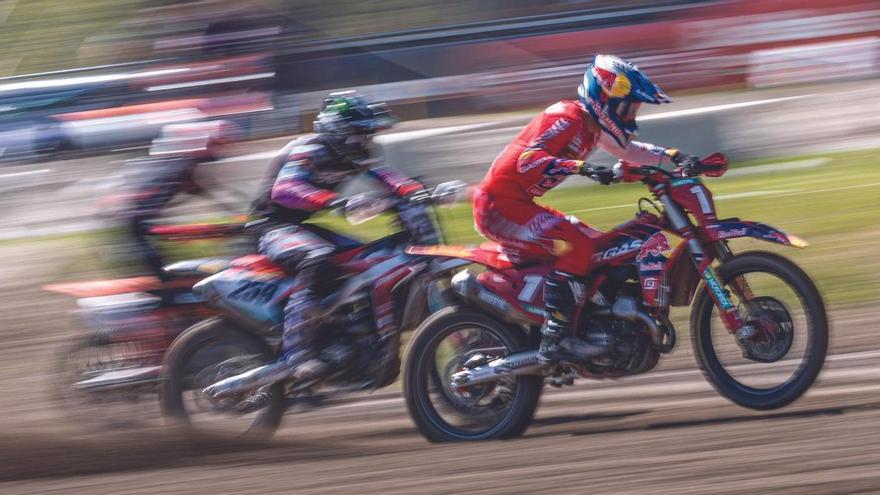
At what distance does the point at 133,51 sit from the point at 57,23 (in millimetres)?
3951

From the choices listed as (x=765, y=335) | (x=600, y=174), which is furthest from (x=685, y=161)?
(x=765, y=335)

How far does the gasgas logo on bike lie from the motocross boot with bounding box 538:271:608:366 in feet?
0.53

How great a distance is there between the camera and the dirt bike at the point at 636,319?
5254 mm

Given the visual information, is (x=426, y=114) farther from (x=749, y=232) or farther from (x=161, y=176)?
(x=749, y=232)

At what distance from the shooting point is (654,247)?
18.0 feet

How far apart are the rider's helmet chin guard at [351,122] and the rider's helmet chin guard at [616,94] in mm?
1244

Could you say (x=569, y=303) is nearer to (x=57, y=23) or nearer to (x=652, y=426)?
(x=652, y=426)

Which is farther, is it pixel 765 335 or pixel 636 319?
pixel 636 319

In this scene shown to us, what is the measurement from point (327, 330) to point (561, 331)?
1347mm

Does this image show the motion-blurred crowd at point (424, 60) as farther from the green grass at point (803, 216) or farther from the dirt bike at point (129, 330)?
the dirt bike at point (129, 330)

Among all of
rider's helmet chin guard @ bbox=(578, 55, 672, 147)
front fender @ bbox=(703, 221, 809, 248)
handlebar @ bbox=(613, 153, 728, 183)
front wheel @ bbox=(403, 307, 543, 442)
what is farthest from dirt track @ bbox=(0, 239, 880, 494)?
rider's helmet chin guard @ bbox=(578, 55, 672, 147)

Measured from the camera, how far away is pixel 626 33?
1731 cm

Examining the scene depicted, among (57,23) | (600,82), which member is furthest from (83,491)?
(57,23)

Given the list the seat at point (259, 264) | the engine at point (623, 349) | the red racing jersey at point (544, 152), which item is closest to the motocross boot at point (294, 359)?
the seat at point (259, 264)
